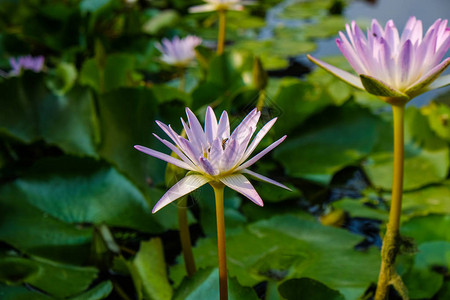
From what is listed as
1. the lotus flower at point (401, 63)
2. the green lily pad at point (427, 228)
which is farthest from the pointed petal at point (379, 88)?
the green lily pad at point (427, 228)

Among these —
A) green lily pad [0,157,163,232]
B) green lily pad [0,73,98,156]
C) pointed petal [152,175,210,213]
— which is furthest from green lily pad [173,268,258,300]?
green lily pad [0,73,98,156]

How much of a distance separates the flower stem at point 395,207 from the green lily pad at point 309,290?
10 centimetres

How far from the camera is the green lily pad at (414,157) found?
1.38 meters

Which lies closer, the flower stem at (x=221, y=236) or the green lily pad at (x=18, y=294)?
the flower stem at (x=221, y=236)

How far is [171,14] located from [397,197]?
2364 mm

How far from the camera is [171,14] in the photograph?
2.83m

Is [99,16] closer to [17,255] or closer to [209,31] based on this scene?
[209,31]

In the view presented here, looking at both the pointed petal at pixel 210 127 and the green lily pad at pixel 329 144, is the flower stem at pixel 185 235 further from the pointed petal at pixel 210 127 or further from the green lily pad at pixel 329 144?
the green lily pad at pixel 329 144

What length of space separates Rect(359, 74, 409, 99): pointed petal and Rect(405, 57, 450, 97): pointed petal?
0.02 m

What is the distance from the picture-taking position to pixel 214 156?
583 mm

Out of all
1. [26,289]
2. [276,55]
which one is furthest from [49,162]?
[276,55]

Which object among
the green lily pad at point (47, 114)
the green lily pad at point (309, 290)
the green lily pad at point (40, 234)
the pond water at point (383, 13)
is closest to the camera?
the green lily pad at point (309, 290)

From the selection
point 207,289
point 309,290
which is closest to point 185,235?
point 207,289

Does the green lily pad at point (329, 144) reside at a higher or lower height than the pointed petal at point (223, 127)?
lower
